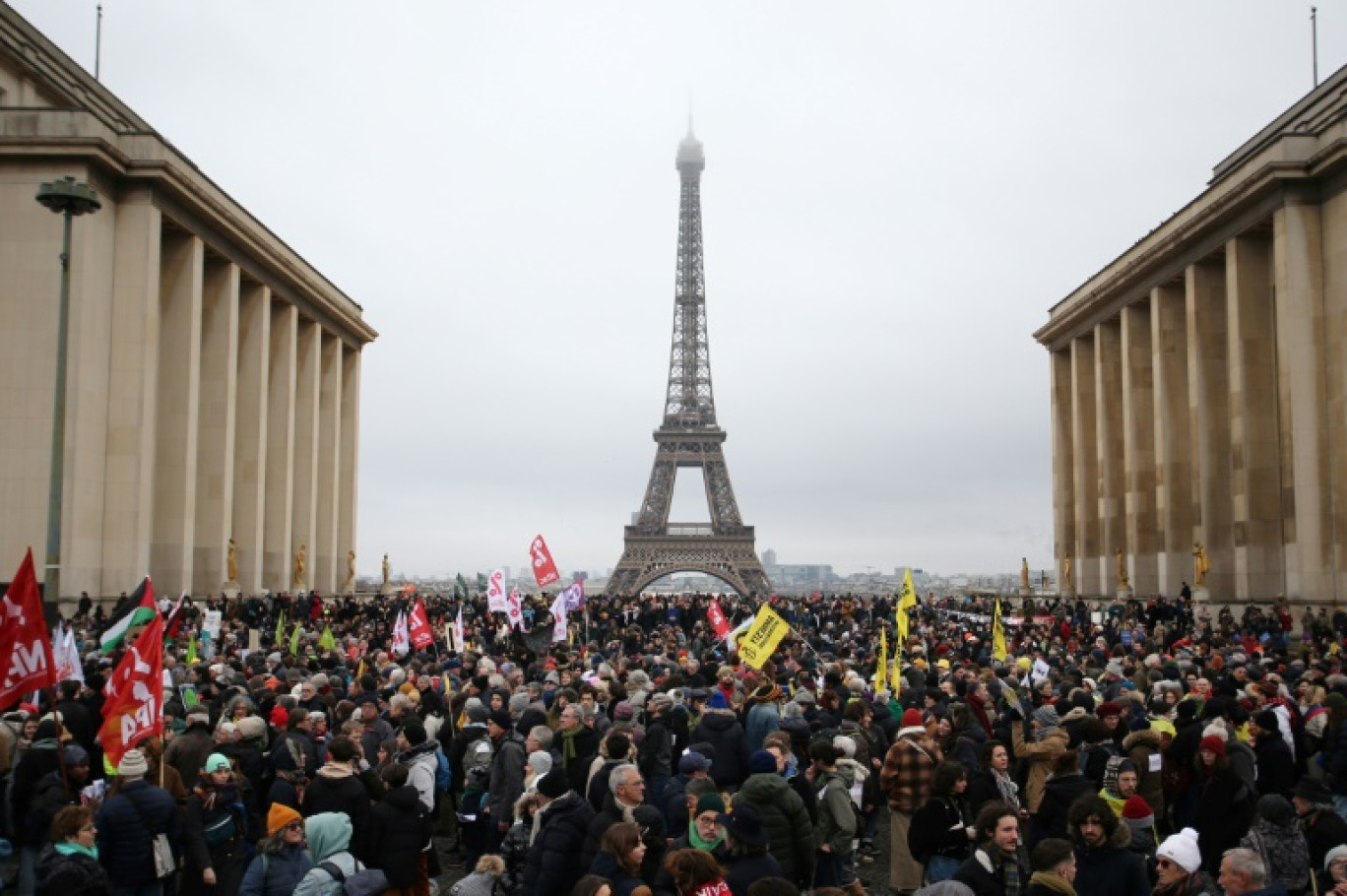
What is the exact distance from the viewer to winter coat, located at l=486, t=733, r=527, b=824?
10.7 meters

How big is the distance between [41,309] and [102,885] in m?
30.1

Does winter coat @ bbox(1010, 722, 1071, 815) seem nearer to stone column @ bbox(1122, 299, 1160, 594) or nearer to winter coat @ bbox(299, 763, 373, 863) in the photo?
winter coat @ bbox(299, 763, 373, 863)

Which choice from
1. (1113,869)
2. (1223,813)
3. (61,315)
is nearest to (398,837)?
(1113,869)

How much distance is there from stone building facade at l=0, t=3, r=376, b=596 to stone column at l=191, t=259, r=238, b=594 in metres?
0.06

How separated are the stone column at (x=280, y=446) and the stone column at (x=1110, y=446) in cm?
3186

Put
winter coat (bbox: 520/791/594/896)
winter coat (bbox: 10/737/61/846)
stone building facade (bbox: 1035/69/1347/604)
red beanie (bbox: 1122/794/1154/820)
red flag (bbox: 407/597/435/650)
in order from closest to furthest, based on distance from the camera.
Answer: winter coat (bbox: 520/791/594/896) → red beanie (bbox: 1122/794/1154/820) → winter coat (bbox: 10/737/61/846) → red flag (bbox: 407/597/435/650) → stone building facade (bbox: 1035/69/1347/604)

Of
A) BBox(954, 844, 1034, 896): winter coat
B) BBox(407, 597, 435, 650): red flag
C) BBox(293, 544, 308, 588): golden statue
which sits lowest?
BBox(954, 844, 1034, 896): winter coat

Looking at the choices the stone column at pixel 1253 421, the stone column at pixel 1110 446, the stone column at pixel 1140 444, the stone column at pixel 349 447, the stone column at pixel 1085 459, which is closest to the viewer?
the stone column at pixel 1253 421

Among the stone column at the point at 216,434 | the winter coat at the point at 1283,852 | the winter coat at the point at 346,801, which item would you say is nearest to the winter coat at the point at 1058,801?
the winter coat at the point at 1283,852

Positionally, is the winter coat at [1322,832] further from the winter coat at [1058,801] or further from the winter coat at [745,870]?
the winter coat at [745,870]

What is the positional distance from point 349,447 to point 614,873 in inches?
2179

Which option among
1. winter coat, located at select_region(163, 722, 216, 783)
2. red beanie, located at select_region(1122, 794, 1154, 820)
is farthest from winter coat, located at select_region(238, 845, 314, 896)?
red beanie, located at select_region(1122, 794, 1154, 820)

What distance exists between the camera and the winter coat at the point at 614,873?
7188 mm

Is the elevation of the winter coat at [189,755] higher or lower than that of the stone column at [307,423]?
lower
